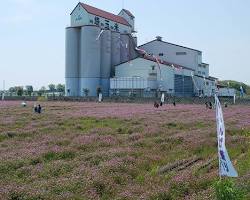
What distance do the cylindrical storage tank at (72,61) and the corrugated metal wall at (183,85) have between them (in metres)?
24.7

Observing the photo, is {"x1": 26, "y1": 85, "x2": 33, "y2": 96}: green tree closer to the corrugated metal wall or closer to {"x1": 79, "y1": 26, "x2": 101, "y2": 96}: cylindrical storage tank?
{"x1": 79, "y1": 26, "x2": 101, "y2": 96}: cylindrical storage tank

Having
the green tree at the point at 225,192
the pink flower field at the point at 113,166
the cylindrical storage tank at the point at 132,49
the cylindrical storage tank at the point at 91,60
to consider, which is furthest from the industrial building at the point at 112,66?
the green tree at the point at 225,192

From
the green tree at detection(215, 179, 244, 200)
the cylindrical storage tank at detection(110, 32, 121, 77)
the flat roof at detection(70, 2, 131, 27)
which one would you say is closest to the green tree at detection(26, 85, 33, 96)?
the flat roof at detection(70, 2, 131, 27)

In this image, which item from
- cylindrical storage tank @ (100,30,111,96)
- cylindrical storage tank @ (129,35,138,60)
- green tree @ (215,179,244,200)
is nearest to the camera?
green tree @ (215,179,244,200)

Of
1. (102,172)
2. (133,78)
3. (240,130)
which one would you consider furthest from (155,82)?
(102,172)

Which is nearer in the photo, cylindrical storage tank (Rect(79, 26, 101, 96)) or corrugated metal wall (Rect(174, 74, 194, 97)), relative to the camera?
cylindrical storage tank (Rect(79, 26, 101, 96))

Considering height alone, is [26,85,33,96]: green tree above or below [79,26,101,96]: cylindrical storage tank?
below

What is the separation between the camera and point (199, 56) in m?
121

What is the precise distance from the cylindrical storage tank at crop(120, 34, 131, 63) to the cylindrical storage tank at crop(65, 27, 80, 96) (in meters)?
12.3

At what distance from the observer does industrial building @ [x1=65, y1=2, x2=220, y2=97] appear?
103 meters

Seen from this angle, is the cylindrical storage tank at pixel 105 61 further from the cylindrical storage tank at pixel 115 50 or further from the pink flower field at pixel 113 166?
the pink flower field at pixel 113 166

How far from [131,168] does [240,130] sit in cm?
1499

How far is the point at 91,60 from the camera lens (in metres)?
104

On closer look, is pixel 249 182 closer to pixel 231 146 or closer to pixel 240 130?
pixel 231 146
